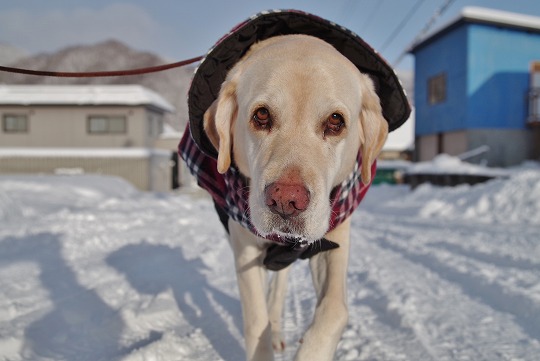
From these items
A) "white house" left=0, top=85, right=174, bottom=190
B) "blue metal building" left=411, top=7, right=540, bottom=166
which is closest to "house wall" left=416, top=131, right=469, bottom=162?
"blue metal building" left=411, top=7, right=540, bottom=166

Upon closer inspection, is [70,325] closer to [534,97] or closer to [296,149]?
[296,149]

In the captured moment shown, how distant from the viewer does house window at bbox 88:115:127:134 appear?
80.0 ft

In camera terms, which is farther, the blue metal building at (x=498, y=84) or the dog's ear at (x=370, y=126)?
the blue metal building at (x=498, y=84)

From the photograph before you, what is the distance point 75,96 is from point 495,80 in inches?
861

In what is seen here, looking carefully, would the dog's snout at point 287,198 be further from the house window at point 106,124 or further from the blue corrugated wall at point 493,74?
the house window at point 106,124

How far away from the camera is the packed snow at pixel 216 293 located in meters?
2.49

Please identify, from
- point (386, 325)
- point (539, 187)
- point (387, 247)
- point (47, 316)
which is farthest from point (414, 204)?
point (47, 316)

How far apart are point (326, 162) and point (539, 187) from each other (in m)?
8.16

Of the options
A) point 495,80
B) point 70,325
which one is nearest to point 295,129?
point 70,325

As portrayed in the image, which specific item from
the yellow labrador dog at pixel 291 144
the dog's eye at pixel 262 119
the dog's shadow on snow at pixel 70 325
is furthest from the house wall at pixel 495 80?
the dog's eye at pixel 262 119

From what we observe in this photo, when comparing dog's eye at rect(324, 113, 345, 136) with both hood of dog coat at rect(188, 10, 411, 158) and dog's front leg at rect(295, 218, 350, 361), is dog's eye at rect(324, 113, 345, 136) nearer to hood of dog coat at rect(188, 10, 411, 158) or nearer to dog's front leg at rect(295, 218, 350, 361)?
dog's front leg at rect(295, 218, 350, 361)

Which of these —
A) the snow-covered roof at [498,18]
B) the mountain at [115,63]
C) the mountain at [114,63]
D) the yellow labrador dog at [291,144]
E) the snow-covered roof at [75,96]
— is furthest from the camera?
the mountain at [115,63]

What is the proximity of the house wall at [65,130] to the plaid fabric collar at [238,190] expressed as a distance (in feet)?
76.1

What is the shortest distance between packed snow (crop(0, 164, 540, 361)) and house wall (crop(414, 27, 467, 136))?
1115cm
